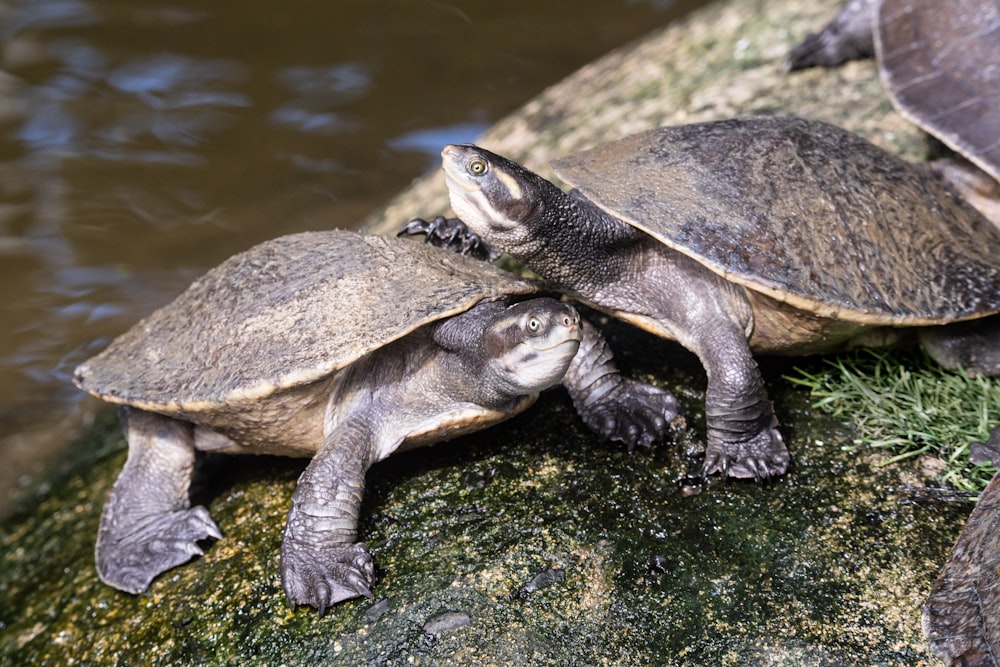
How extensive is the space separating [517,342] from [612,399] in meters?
0.64

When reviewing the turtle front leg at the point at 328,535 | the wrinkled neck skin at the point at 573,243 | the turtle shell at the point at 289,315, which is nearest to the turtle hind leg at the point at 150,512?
the turtle shell at the point at 289,315

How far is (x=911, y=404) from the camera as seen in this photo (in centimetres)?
351

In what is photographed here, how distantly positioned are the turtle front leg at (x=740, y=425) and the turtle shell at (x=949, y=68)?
173 centimetres

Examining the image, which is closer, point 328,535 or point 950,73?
point 328,535

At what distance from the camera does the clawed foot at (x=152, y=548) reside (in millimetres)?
3436

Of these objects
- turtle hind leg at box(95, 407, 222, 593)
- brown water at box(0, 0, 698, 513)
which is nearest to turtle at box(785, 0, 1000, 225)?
turtle hind leg at box(95, 407, 222, 593)

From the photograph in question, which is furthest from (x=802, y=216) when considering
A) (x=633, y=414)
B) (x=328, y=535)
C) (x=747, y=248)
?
(x=328, y=535)

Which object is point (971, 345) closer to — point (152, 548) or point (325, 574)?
point (325, 574)

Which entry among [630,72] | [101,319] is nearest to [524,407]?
[630,72]

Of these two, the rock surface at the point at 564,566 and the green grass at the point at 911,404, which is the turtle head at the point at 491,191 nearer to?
the rock surface at the point at 564,566

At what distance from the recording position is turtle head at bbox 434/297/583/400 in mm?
2896

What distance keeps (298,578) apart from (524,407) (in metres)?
0.95

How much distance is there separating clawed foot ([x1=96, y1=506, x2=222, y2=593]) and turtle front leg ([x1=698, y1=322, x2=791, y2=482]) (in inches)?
70.4

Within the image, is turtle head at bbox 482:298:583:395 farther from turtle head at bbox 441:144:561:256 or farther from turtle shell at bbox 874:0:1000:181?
turtle shell at bbox 874:0:1000:181
